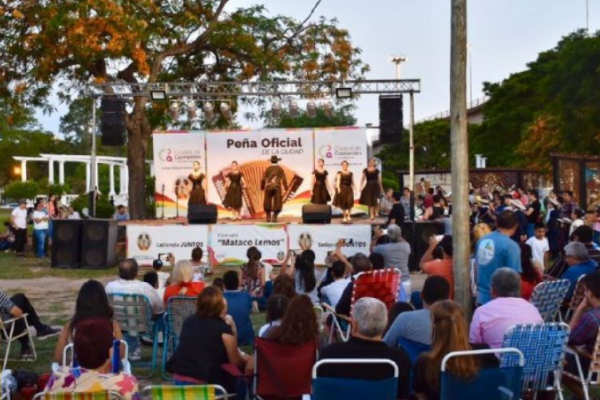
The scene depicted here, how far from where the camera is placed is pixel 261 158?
24172 mm

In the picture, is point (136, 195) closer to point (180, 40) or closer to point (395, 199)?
point (180, 40)

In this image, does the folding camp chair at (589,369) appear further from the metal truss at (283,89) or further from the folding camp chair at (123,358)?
the metal truss at (283,89)

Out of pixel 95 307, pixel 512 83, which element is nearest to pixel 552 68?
pixel 512 83

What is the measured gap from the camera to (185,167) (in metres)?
24.2

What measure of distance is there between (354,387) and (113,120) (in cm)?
1754

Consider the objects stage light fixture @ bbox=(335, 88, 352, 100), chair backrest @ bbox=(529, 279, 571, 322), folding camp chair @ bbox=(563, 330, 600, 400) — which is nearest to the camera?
folding camp chair @ bbox=(563, 330, 600, 400)

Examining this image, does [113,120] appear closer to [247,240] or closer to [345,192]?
[247,240]

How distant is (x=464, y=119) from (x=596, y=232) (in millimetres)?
8567

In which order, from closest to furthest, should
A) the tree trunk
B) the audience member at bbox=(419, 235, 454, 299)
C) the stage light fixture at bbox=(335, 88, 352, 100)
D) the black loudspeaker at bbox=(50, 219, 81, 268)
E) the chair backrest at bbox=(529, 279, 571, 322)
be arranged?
the chair backrest at bbox=(529, 279, 571, 322), the audience member at bbox=(419, 235, 454, 299), the black loudspeaker at bbox=(50, 219, 81, 268), the stage light fixture at bbox=(335, 88, 352, 100), the tree trunk

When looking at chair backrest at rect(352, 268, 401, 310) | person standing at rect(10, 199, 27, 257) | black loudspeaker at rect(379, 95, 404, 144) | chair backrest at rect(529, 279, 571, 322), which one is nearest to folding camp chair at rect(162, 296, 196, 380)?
chair backrest at rect(352, 268, 401, 310)

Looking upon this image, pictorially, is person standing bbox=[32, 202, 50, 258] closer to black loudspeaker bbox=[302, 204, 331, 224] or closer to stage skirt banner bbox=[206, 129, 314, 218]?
stage skirt banner bbox=[206, 129, 314, 218]

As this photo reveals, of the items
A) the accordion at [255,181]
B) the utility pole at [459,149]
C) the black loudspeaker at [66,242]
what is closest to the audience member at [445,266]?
Result: the utility pole at [459,149]

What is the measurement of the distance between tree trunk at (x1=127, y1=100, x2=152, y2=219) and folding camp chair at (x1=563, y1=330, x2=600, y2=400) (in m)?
20.0

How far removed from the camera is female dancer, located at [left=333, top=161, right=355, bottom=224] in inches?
872
